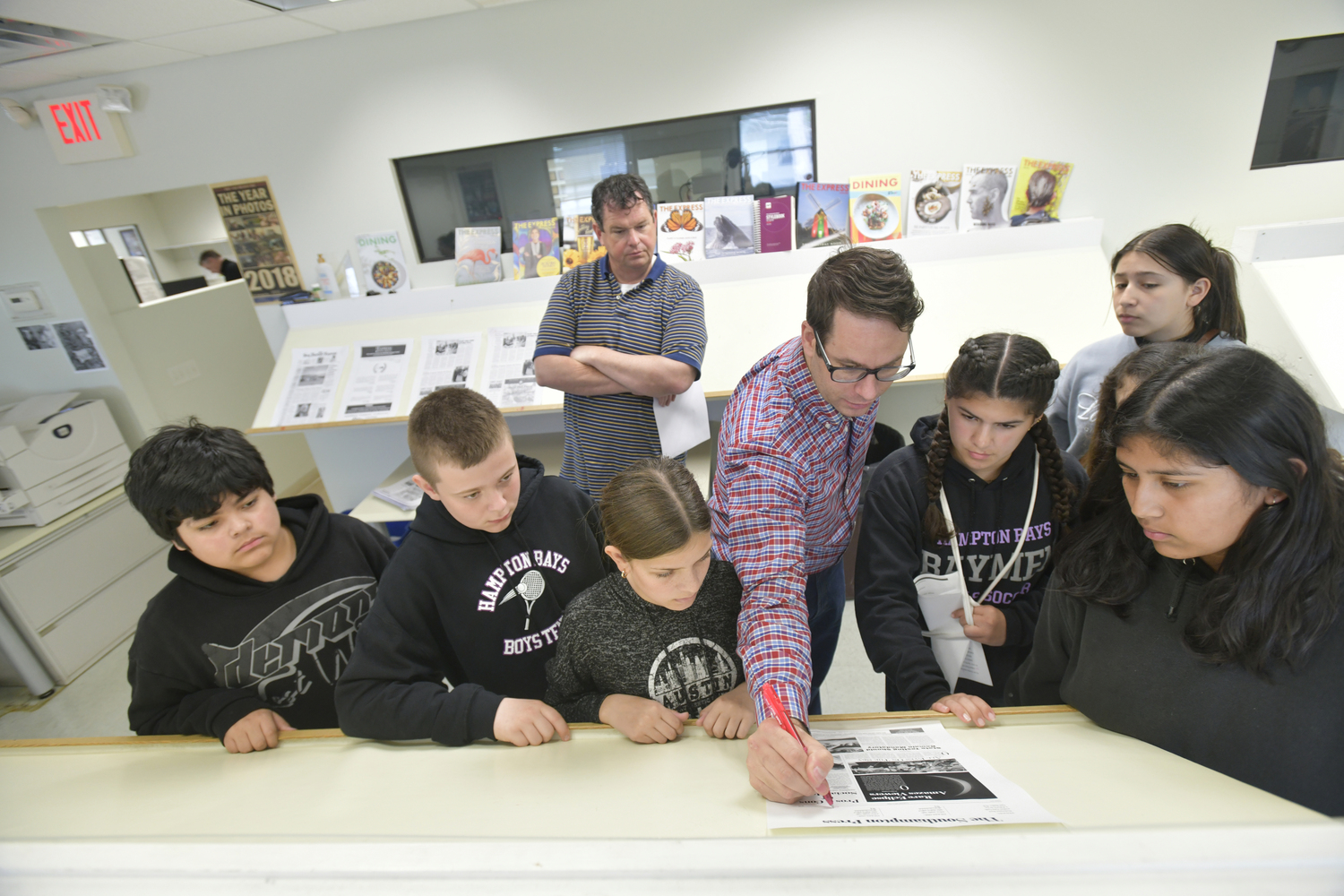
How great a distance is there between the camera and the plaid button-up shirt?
949 millimetres

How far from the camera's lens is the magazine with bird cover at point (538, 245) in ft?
10.4

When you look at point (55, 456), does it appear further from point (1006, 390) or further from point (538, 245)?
point (1006, 390)

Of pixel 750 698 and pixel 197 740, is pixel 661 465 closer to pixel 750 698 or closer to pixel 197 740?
pixel 750 698

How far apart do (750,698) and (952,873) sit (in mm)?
548

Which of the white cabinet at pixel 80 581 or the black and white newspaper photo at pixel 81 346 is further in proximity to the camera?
the black and white newspaper photo at pixel 81 346

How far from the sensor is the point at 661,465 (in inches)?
42.3

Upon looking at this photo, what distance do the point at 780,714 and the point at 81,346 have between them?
4.56m

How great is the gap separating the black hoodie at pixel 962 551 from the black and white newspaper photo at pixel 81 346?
4428 mm

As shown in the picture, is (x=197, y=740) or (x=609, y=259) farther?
(x=609, y=259)

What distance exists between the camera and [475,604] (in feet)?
3.85

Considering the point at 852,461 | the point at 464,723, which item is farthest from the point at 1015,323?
the point at 464,723

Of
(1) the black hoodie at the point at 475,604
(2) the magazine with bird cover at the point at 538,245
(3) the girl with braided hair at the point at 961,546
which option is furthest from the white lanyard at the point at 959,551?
(2) the magazine with bird cover at the point at 538,245

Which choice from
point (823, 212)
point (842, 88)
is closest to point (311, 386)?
point (823, 212)

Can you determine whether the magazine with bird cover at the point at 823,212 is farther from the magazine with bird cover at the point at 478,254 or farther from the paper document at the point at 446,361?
the paper document at the point at 446,361
